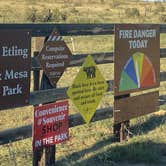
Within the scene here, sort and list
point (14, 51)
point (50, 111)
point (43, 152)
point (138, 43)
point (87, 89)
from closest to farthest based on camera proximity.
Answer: point (14, 51) < point (50, 111) < point (43, 152) < point (87, 89) < point (138, 43)

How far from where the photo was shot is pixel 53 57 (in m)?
6.45

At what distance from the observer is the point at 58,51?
6527mm

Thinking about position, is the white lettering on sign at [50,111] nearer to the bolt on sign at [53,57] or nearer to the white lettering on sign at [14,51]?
the bolt on sign at [53,57]

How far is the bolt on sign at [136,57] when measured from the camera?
779cm

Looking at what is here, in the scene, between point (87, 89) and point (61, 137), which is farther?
point (87, 89)

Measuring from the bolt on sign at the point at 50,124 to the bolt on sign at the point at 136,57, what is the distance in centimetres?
136

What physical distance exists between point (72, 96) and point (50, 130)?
0.62m

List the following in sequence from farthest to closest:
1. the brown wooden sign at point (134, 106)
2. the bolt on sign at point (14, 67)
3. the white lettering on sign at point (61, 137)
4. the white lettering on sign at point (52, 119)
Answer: the brown wooden sign at point (134, 106) → the white lettering on sign at point (61, 137) → the white lettering on sign at point (52, 119) → the bolt on sign at point (14, 67)

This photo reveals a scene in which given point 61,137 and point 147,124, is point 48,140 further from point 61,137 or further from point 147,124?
point 147,124

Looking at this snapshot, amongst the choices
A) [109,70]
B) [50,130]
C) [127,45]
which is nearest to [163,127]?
[127,45]

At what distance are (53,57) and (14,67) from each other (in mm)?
685

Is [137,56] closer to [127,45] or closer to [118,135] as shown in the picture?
[127,45]

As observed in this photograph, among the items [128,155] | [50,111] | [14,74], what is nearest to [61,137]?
[50,111]

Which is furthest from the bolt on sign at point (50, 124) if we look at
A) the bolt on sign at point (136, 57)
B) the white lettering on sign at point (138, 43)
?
the white lettering on sign at point (138, 43)
